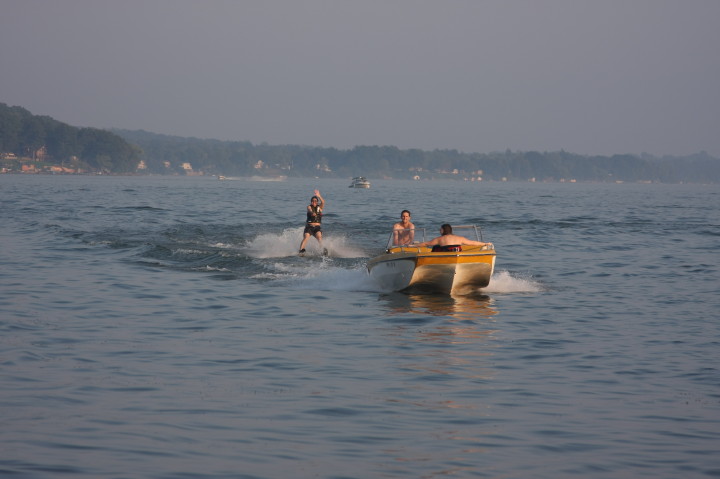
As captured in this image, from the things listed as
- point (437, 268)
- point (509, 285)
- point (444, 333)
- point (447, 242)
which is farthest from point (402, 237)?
point (444, 333)

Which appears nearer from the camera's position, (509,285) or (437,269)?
(437,269)

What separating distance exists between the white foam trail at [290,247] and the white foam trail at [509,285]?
7564 millimetres

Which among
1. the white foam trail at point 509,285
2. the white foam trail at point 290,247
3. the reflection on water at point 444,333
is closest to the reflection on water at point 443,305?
the reflection on water at point 444,333

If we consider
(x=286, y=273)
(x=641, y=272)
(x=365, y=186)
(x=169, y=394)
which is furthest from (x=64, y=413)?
(x=365, y=186)

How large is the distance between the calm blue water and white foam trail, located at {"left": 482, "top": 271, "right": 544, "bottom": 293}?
10 cm

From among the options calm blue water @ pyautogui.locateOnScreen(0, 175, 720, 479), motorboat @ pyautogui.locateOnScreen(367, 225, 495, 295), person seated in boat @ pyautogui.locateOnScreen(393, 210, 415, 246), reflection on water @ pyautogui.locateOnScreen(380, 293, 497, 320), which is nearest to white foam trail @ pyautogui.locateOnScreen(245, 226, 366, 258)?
calm blue water @ pyautogui.locateOnScreen(0, 175, 720, 479)

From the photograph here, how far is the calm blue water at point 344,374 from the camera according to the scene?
8523 millimetres

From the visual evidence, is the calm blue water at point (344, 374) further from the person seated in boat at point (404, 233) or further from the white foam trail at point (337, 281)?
the person seated in boat at point (404, 233)

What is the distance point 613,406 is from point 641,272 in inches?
651

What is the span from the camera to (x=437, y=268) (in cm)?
1944

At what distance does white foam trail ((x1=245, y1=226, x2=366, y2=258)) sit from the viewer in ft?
96.4

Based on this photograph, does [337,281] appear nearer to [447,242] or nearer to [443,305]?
[447,242]

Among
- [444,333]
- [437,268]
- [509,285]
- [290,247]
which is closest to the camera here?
[444,333]

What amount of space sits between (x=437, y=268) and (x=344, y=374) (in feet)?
25.9
